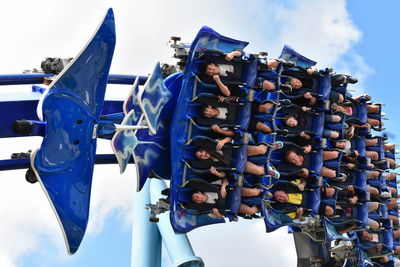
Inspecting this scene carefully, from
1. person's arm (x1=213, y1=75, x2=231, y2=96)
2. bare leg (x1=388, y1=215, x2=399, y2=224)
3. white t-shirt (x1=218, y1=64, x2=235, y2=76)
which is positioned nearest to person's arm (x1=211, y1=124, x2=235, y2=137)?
person's arm (x1=213, y1=75, x2=231, y2=96)

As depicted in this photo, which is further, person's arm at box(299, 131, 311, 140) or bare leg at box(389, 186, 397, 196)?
bare leg at box(389, 186, 397, 196)

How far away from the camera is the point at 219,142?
10383 millimetres

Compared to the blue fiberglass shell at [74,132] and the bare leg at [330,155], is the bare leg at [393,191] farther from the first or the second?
the blue fiberglass shell at [74,132]

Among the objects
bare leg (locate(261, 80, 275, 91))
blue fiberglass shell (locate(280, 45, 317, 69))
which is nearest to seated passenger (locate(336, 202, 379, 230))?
blue fiberglass shell (locate(280, 45, 317, 69))

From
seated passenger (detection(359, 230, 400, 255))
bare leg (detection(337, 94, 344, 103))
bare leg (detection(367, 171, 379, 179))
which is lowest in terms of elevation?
seated passenger (detection(359, 230, 400, 255))

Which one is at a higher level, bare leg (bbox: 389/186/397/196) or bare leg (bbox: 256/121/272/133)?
bare leg (bbox: 256/121/272/133)

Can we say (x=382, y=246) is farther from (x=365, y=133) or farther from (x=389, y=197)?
(x=365, y=133)

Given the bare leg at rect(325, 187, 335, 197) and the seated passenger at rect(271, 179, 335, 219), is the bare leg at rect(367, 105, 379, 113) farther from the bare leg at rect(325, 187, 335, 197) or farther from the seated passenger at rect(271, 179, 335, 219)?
the seated passenger at rect(271, 179, 335, 219)

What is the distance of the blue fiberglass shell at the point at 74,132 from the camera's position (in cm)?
845

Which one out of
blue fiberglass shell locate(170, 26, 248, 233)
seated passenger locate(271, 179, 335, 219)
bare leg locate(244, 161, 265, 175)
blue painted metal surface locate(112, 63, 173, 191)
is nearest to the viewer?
blue painted metal surface locate(112, 63, 173, 191)

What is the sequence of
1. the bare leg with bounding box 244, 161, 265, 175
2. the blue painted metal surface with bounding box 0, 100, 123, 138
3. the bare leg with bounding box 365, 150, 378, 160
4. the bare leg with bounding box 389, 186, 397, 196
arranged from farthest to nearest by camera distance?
the bare leg with bounding box 389, 186, 397, 196 < the bare leg with bounding box 365, 150, 378, 160 < the bare leg with bounding box 244, 161, 265, 175 < the blue painted metal surface with bounding box 0, 100, 123, 138

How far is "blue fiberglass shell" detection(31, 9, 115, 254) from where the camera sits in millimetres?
8453

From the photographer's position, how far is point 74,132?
28.6 feet

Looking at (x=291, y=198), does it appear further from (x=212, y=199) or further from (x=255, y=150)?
(x=212, y=199)
